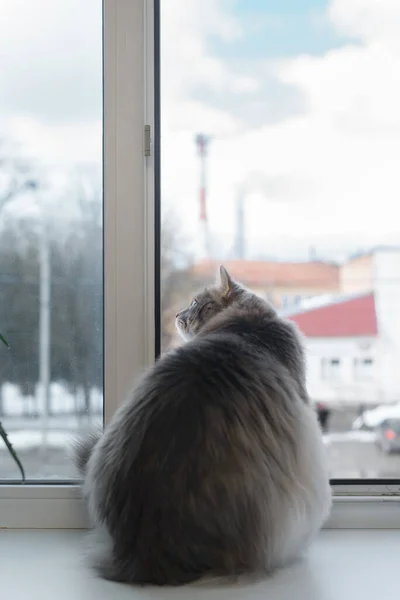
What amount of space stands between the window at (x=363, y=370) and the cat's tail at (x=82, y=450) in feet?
2.00

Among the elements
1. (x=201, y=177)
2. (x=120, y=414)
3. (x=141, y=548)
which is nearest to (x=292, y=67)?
(x=201, y=177)

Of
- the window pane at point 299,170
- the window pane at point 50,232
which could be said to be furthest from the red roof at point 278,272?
the window pane at point 50,232

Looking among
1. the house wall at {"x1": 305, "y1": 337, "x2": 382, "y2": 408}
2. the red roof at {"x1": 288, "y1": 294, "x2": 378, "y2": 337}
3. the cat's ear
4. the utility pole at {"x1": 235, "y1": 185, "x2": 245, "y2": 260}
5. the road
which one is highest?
the utility pole at {"x1": 235, "y1": 185, "x2": 245, "y2": 260}

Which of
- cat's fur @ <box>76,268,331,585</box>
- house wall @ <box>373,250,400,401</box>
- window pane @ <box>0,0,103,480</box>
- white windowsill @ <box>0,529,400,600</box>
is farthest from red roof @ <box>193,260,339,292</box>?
white windowsill @ <box>0,529,400,600</box>

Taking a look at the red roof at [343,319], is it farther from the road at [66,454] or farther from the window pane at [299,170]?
the road at [66,454]

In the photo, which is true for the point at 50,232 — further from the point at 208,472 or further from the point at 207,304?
the point at 208,472

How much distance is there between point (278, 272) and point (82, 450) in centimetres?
60

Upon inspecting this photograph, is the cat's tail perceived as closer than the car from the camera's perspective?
Yes

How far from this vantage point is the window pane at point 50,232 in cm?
170

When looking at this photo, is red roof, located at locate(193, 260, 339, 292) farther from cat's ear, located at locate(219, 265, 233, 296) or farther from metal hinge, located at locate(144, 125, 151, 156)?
metal hinge, located at locate(144, 125, 151, 156)

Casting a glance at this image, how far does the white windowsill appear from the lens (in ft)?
3.96

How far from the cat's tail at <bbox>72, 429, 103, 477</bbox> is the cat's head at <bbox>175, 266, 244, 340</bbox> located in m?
0.29

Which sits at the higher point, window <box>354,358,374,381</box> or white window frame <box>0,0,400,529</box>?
white window frame <box>0,0,400,529</box>

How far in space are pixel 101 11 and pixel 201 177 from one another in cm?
45
